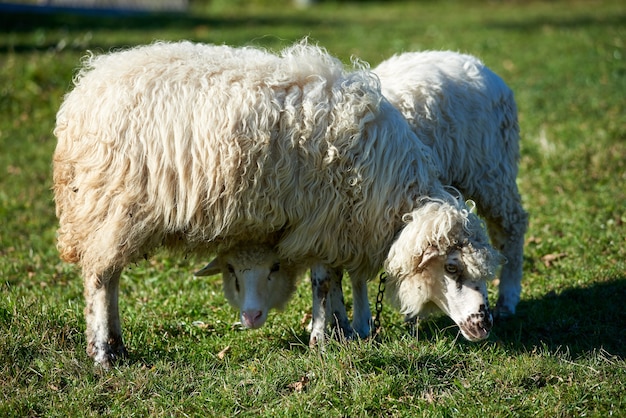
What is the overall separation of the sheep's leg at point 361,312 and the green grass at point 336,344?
0.19m

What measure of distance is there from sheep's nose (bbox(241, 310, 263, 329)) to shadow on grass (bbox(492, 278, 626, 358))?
1604mm

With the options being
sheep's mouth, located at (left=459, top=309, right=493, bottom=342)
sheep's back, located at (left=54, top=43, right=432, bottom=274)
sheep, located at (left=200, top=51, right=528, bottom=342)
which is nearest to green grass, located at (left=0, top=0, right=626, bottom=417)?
sheep's mouth, located at (left=459, top=309, right=493, bottom=342)

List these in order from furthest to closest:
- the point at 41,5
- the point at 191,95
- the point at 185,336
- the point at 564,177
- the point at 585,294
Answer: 1. the point at 41,5
2. the point at 564,177
3. the point at 585,294
4. the point at 185,336
5. the point at 191,95

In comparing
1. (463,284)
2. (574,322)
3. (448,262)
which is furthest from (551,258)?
(448,262)

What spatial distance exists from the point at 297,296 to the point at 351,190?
1621mm

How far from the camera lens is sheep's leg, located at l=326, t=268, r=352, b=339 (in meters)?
5.21

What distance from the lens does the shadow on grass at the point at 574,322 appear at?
17.0ft

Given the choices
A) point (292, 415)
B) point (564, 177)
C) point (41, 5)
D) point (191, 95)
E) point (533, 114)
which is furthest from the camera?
point (41, 5)

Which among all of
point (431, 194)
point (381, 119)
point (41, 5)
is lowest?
point (41, 5)

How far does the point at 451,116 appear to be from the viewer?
5551 millimetres

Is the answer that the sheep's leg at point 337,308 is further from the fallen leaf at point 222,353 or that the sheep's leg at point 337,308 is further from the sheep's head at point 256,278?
the fallen leaf at point 222,353

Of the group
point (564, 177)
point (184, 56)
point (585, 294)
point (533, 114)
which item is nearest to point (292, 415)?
point (184, 56)

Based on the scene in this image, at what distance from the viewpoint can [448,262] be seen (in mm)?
4820

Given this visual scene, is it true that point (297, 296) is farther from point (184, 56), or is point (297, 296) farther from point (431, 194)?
point (184, 56)
